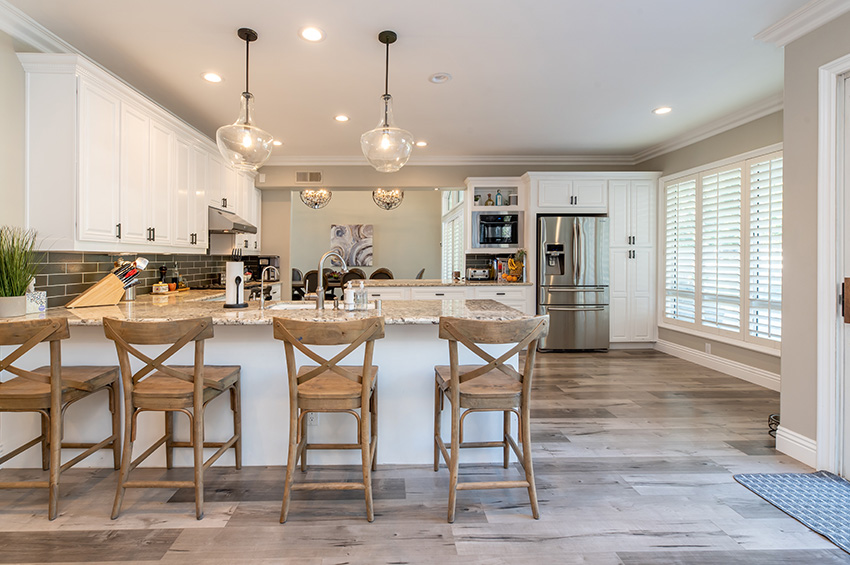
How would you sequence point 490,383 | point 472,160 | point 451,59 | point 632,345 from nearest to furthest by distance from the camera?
point 490,383
point 451,59
point 632,345
point 472,160

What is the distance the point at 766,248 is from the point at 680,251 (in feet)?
4.12

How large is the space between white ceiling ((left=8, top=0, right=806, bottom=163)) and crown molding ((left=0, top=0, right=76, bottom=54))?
2.3 inches

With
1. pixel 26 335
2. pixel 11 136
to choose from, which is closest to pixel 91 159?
pixel 11 136

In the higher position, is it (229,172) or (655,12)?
(655,12)

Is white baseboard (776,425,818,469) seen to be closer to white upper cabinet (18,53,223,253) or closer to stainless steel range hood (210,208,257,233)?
white upper cabinet (18,53,223,253)

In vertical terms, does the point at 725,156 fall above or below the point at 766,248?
above

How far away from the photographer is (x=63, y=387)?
2.05 metres

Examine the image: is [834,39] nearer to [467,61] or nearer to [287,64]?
[467,61]

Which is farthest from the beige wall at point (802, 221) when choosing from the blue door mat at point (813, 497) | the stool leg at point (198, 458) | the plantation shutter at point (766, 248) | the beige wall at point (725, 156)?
the stool leg at point (198, 458)

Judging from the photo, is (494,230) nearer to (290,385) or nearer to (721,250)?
(721,250)

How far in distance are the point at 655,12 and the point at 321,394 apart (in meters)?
2.86

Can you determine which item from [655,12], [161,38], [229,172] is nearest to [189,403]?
[161,38]

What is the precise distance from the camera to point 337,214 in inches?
388

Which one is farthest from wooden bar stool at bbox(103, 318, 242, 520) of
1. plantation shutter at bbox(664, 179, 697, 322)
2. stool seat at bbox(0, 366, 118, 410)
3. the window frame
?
plantation shutter at bbox(664, 179, 697, 322)
